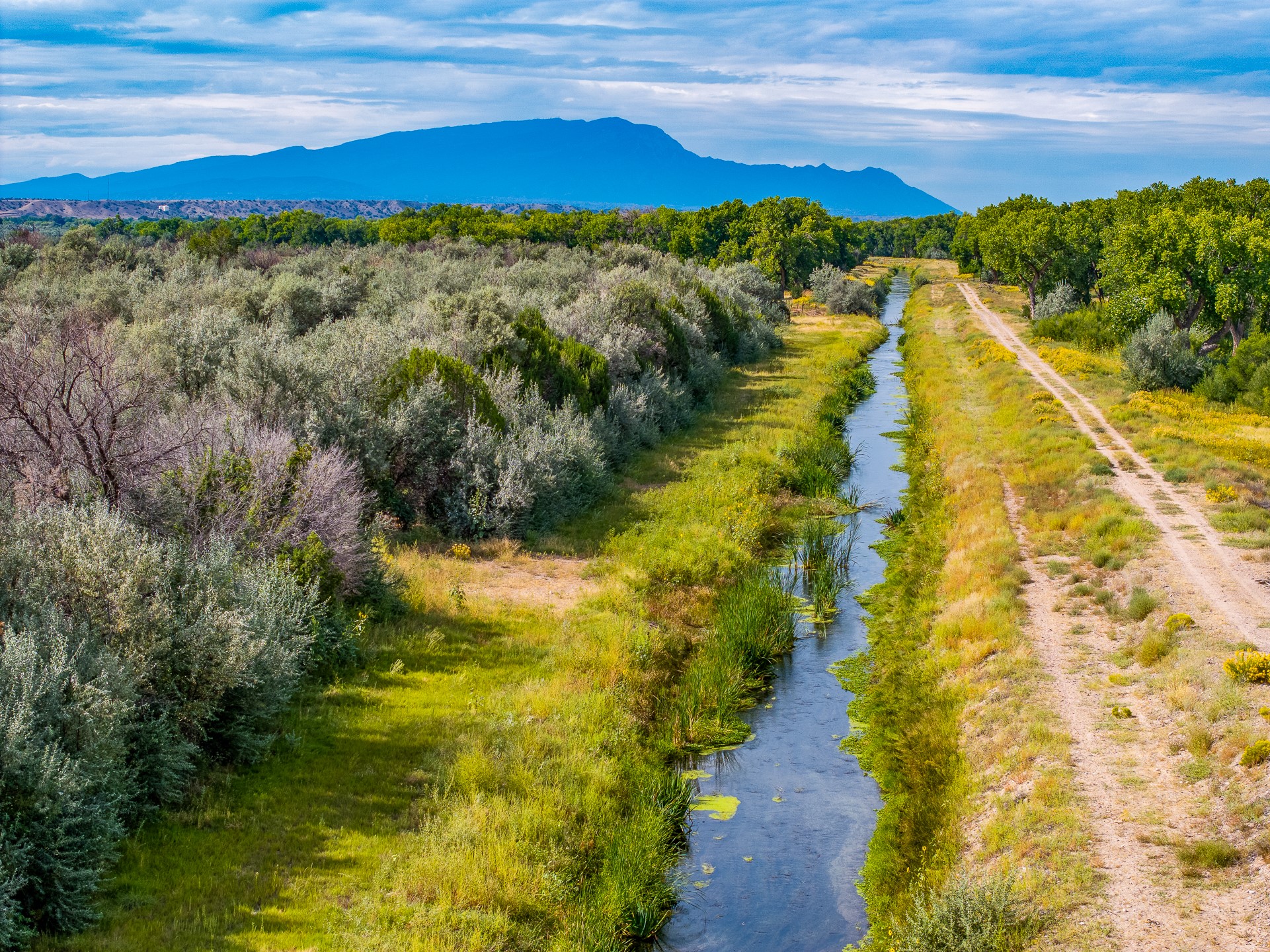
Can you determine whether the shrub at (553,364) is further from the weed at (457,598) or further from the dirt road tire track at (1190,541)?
the dirt road tire track at (1190,541)

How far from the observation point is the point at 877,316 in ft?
290

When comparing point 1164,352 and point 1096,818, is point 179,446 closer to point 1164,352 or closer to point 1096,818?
point 1096,818

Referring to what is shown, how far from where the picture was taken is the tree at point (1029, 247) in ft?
232

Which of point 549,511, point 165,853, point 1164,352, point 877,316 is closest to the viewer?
point 165,853

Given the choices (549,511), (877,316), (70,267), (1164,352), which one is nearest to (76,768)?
(549,511)

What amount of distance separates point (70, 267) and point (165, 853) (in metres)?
41.8

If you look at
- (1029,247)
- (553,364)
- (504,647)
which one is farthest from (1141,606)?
(1029,247)

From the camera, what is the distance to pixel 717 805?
1367 centimetres

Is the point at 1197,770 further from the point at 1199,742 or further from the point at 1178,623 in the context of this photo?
the point at 1178,623

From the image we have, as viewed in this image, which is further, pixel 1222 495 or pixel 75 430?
pixel 1222 495

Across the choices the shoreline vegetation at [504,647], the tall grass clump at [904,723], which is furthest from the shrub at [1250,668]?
the tall grass clump at [904,723]

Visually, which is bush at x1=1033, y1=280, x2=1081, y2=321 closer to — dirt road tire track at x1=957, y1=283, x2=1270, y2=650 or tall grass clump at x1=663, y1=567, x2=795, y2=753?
dirt road tire track at x1=957, y1=283, x2=1270, y2=650

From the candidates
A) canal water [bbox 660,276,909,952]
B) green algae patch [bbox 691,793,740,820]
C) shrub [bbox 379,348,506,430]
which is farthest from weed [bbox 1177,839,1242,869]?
shrub [bbox 379,348,506,430]

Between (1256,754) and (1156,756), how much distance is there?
127 centimetres
